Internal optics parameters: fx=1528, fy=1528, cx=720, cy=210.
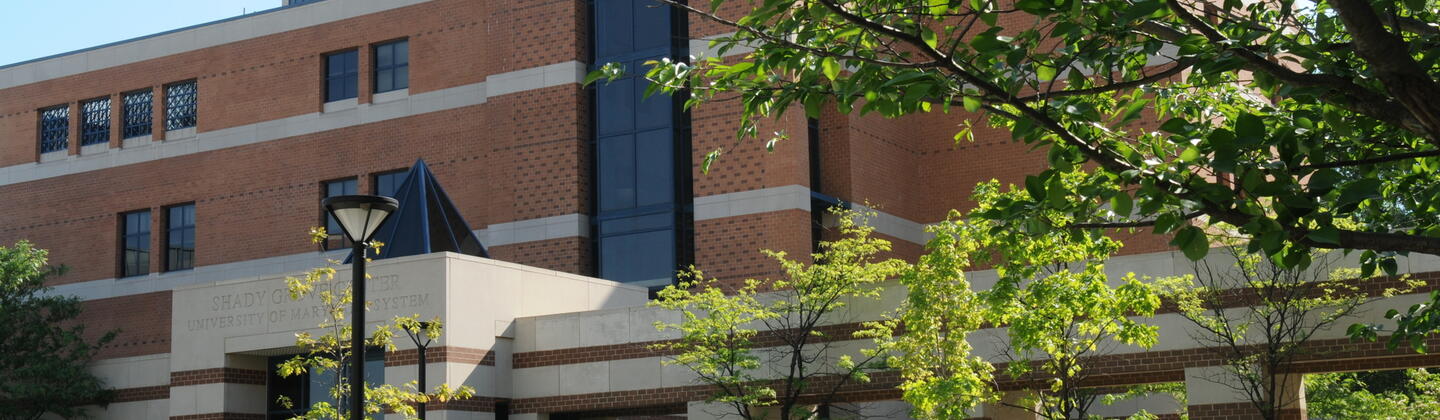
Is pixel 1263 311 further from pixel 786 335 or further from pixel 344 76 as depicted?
pixel 344 76

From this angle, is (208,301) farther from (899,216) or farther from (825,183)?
(899,216)

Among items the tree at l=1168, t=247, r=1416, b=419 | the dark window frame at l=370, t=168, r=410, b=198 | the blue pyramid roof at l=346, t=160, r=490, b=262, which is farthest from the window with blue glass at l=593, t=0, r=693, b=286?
the tree at l=1168, t=247, r=1416, b=419

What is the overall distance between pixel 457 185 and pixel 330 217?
3692 millimetres

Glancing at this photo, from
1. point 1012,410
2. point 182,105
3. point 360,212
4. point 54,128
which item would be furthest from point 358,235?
point 54,128

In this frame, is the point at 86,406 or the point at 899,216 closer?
the point at 86,406

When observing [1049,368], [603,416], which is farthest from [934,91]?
[603,416]

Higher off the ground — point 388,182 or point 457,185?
point 388,182

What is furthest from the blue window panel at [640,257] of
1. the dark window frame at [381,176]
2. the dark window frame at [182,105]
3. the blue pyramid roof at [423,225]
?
the dark window frame at [182,105]

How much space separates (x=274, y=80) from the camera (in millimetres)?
41594

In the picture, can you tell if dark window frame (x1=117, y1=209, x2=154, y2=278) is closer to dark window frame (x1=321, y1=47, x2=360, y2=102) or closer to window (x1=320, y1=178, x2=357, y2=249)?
window (x1=320, y1=178, x2=357, y2=249)

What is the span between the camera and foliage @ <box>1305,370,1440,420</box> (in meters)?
29.1

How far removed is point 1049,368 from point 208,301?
57.0 feet

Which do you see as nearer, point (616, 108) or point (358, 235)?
point (358, 235)

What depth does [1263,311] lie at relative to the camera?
22078mm
